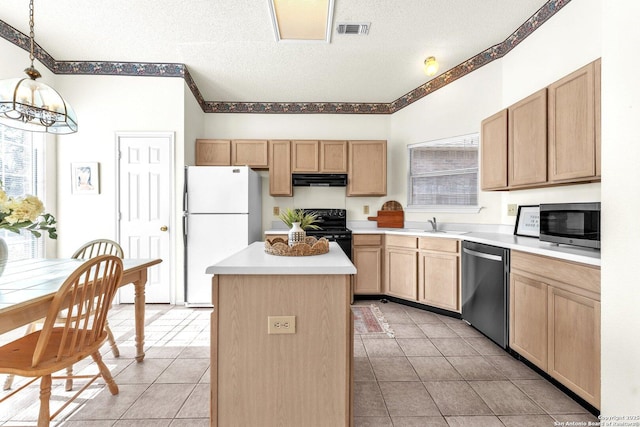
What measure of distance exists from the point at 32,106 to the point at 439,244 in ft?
11.6

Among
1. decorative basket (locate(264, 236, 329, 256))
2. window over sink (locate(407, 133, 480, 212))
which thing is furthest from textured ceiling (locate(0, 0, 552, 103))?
decorative basket (locate(264, 236, 329, 256))

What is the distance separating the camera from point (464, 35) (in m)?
2.87

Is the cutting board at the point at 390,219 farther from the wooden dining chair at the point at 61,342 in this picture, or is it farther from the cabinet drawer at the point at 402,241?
the wooden dining chair at the point at 61,342

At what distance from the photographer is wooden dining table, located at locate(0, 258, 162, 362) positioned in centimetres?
126

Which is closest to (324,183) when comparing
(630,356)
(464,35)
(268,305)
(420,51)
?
(420,51)

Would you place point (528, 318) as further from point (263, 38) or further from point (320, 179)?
point (263, 38)

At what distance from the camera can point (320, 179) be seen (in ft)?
13.5

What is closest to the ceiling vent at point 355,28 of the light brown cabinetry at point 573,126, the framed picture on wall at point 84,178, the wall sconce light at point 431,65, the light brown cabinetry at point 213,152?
the wall sconce light at point 431,65

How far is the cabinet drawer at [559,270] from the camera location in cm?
157

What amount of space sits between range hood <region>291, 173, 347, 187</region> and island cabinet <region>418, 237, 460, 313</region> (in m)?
1.40

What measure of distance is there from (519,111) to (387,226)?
85.3 inches

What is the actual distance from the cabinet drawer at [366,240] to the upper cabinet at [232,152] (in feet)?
5.45

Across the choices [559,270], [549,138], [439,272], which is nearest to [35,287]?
[559,270]

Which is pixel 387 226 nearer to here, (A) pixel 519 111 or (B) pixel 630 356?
(A) pixel 519 111
